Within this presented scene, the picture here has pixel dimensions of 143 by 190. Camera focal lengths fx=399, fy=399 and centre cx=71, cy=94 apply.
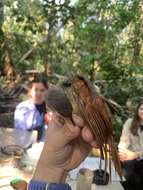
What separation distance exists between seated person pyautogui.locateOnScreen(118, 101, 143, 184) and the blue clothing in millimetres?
722

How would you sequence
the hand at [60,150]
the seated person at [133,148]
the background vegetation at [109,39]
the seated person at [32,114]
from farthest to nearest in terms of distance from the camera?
the background vegetation at [109,39], the seated person at [133,148], the seated person at [32,114], the hand at [60,150]

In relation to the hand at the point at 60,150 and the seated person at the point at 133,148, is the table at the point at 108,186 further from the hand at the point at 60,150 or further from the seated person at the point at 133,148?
the seated person at the point at 133,148

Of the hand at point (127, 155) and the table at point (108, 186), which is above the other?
the table at point (108, 186)

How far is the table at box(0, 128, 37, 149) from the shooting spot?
99.5 inches

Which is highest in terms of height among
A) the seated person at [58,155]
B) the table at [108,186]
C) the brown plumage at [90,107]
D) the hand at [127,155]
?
the brown plumage at [90,107]

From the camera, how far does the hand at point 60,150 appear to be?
1294mm

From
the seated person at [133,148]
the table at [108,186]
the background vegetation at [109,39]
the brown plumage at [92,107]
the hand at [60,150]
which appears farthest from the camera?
the background vegetation at [109,39]

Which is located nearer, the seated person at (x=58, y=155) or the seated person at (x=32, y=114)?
the seated person at (x=58, y=155)

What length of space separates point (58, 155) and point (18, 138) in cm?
130

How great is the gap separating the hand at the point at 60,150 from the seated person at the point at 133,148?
5.71 feet

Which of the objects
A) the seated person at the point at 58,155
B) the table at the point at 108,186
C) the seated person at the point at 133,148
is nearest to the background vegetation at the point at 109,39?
the seated person at the point at 133,148

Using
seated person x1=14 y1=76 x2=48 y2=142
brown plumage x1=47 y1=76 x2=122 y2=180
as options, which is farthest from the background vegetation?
brown plumage x1=47 y1=76 x2=122 y2=180

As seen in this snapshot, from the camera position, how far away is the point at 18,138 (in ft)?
8.55

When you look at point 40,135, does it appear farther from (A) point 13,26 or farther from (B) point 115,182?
(A) point 13,26
